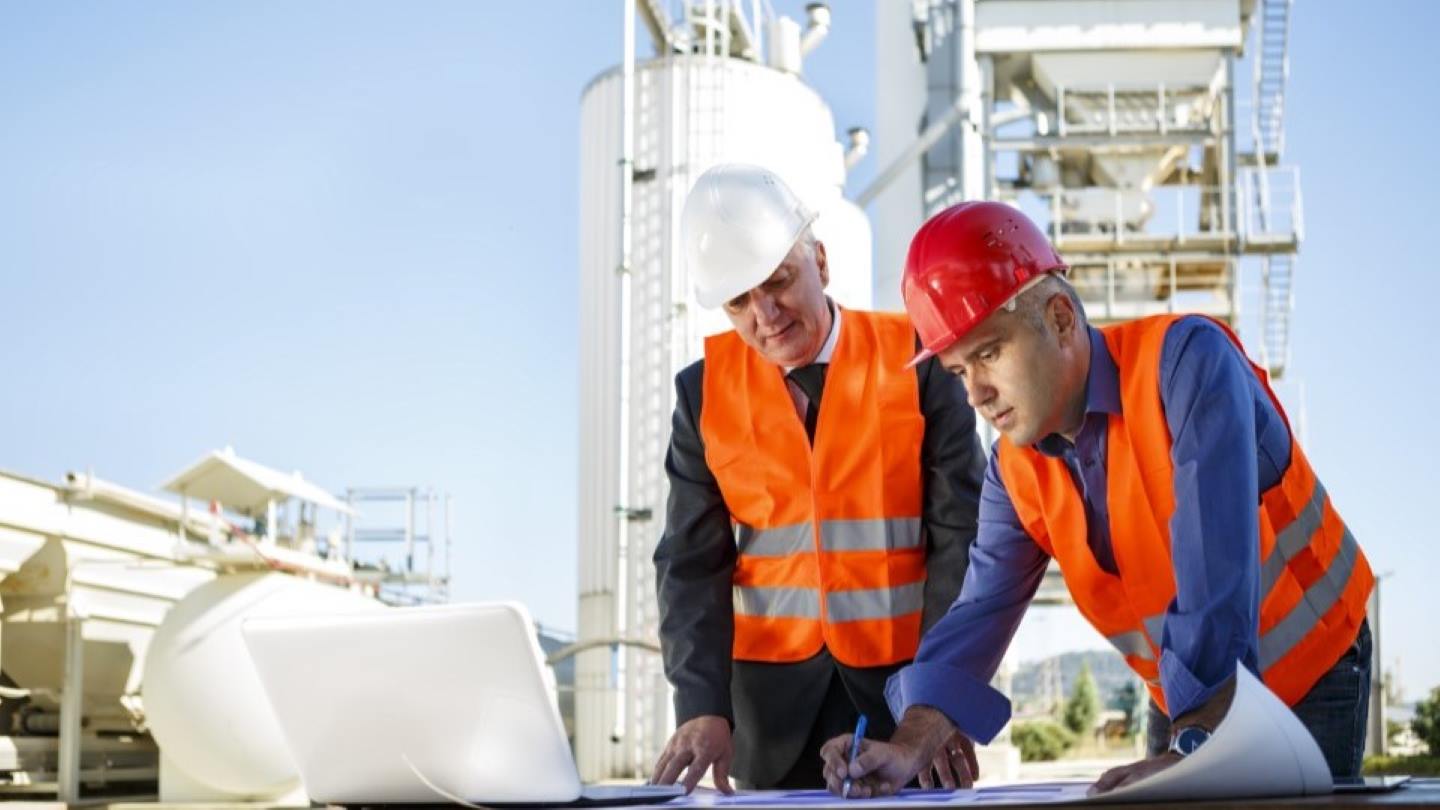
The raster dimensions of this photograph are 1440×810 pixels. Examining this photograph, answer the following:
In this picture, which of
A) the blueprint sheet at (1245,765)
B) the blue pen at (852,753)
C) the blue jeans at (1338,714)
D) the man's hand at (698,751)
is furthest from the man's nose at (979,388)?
the man's hand at (698,751)

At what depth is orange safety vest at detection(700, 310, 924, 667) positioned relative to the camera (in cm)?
346

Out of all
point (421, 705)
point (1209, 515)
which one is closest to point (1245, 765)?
point (1209, 515)

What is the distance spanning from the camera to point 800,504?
3529 mm

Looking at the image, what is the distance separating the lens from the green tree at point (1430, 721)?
14.1 metres

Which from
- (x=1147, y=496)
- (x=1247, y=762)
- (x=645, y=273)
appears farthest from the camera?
(x=645, y=273)

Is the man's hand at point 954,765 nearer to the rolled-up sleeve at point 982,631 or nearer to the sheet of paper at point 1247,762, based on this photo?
the rolled-up sleeve at point 982,631

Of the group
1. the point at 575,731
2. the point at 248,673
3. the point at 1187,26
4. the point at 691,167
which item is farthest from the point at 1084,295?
the point at 248,673

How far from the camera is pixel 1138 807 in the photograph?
71.1 inches

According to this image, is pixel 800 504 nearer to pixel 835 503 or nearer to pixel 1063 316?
pixel 835 503

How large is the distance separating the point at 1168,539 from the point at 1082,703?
928 inches

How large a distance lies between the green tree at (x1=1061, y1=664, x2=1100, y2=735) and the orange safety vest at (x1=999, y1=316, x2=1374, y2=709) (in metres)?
23.1

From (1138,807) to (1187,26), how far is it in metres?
19.1

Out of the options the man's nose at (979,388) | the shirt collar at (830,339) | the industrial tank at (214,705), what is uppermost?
the shirt collar at (830,339)

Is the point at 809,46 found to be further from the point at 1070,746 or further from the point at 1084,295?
the point at 1070,746
